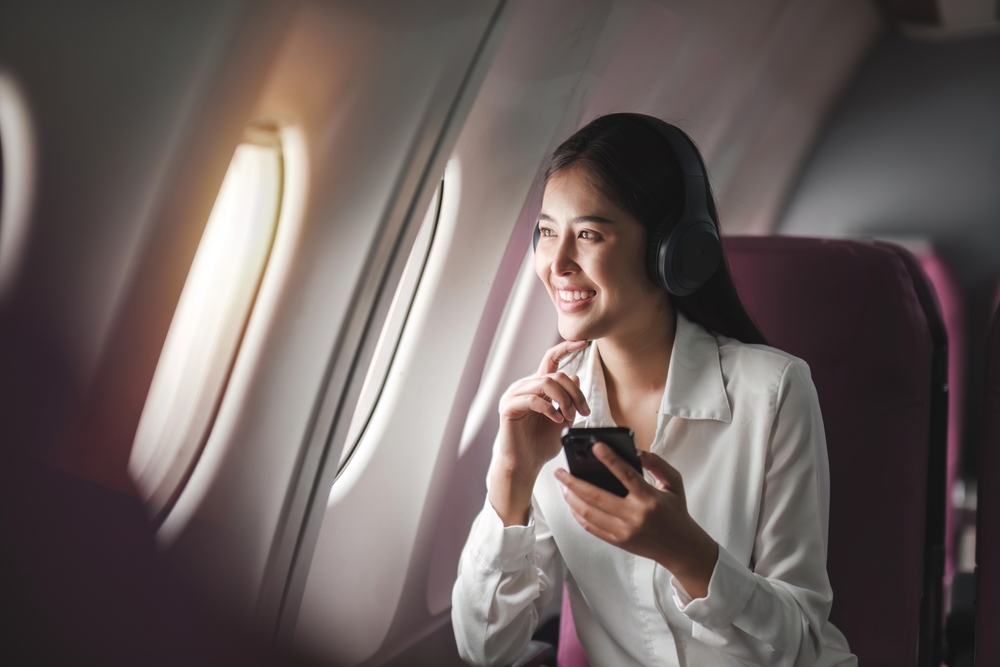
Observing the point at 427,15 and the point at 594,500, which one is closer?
the point at 594,500

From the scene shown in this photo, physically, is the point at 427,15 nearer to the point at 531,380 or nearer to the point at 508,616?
the point at 531,380

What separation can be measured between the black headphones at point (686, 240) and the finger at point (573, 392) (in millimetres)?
204

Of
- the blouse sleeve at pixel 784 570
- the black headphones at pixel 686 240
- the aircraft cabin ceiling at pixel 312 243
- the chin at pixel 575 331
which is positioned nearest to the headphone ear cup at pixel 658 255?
the black headphones at pixel 686 240

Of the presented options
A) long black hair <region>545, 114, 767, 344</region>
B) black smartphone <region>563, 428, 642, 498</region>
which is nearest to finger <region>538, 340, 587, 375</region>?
long black hair <region>545, 114, 767, 344</region>

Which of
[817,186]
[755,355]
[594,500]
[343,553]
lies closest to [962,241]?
[817,186]

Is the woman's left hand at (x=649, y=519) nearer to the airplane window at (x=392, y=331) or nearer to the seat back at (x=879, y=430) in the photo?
the seat back at (x=879, y=430)

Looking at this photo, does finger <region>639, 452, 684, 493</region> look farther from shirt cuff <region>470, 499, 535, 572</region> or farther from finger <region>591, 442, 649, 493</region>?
shirt cuff <region>470, 499, 535, 572</region>

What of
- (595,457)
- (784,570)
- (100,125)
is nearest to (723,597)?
→ (784,570)

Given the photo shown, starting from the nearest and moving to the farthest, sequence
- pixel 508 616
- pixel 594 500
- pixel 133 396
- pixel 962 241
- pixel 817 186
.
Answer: pixel 133 396
pixel 594 500
pixel 508 616
pixel 962 241
pixel 817 186

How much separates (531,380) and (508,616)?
0.38 metres

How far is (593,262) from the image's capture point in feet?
3.90

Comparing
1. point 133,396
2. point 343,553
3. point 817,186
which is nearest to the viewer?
point 133,396

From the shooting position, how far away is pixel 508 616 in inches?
47.9

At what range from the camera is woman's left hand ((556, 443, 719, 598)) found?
36.4 inches
